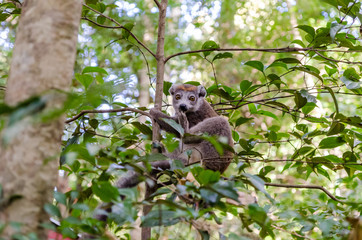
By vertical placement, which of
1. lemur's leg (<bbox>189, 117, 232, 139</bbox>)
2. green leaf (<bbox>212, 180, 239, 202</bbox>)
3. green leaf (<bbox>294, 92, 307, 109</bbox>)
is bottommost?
green leaf (<bbox>212, 180, 239, 202</bbox>)

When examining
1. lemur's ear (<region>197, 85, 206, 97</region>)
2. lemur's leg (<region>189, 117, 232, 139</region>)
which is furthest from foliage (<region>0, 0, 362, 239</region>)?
lemur's ear (<region>197, 85, 206, 97</region>)

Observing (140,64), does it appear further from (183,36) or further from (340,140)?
A: (340,140)

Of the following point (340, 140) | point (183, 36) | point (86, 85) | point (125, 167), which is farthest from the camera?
point (183, 36)

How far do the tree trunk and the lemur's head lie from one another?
3457 mm

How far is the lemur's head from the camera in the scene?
525 cm

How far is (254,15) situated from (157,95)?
1370 centimetres

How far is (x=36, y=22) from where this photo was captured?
174 cm

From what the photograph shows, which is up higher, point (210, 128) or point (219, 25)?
point (219, 25)

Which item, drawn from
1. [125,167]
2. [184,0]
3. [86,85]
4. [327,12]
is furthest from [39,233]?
[327,12]

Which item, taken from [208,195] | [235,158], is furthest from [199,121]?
[208,195]

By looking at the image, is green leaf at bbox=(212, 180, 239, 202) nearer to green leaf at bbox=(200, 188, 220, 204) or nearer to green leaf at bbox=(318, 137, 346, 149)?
green leaf at bbox=(200, 188, 220, 204)

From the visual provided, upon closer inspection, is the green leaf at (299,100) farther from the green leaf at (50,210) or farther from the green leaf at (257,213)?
the green leaf at (50,210)

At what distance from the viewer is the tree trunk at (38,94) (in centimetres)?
152

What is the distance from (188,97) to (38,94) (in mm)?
4042
